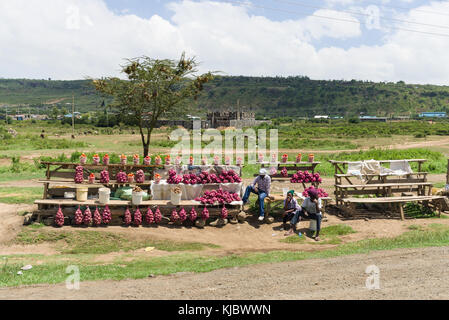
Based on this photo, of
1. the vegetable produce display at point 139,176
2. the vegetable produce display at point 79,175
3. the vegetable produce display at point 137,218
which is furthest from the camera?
the vegetable produce display at point 139,176

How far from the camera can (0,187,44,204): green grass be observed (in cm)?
1365

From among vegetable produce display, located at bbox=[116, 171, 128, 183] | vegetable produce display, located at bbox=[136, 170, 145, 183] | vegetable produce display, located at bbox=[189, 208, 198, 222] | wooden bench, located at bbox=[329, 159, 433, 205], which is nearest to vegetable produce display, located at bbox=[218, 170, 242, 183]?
vegetable produce display, located at bbox=[189, 208, 198, 222]

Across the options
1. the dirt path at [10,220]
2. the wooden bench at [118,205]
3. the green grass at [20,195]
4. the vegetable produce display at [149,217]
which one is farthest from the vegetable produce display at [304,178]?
the green grass at [20,195]

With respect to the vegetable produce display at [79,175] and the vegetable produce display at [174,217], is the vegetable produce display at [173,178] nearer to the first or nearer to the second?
the vegetable produce display at [174,217]

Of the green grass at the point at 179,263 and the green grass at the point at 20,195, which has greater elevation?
the green grass at the point at 20,195

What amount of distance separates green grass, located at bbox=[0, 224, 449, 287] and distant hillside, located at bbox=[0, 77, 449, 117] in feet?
376

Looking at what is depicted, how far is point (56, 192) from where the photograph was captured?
1218cm

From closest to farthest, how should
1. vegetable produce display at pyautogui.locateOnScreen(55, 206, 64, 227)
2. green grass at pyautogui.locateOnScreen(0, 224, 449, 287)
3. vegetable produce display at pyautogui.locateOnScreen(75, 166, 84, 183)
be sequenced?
green grass at pyautogui.locateOnScreen(0, 224, 449, 287), vegetable produce display at pyautogui.locateOnScreen(55, 206, 64, 227), vegetable produce display at pyautogui.locateOnScreen(75, 166, 84, 183)

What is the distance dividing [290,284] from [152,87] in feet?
36.8

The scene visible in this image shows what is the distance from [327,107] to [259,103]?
72.7 ft

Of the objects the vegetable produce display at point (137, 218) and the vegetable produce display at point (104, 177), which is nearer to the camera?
the vegetable produce display at point (137, 218)

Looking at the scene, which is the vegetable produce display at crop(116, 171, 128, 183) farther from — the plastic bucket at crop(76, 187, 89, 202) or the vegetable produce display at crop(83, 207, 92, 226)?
the vegetable produce display at crop(83, 207, 92, 226)

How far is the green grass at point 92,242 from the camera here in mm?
9938

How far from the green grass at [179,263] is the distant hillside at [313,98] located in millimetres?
114692
